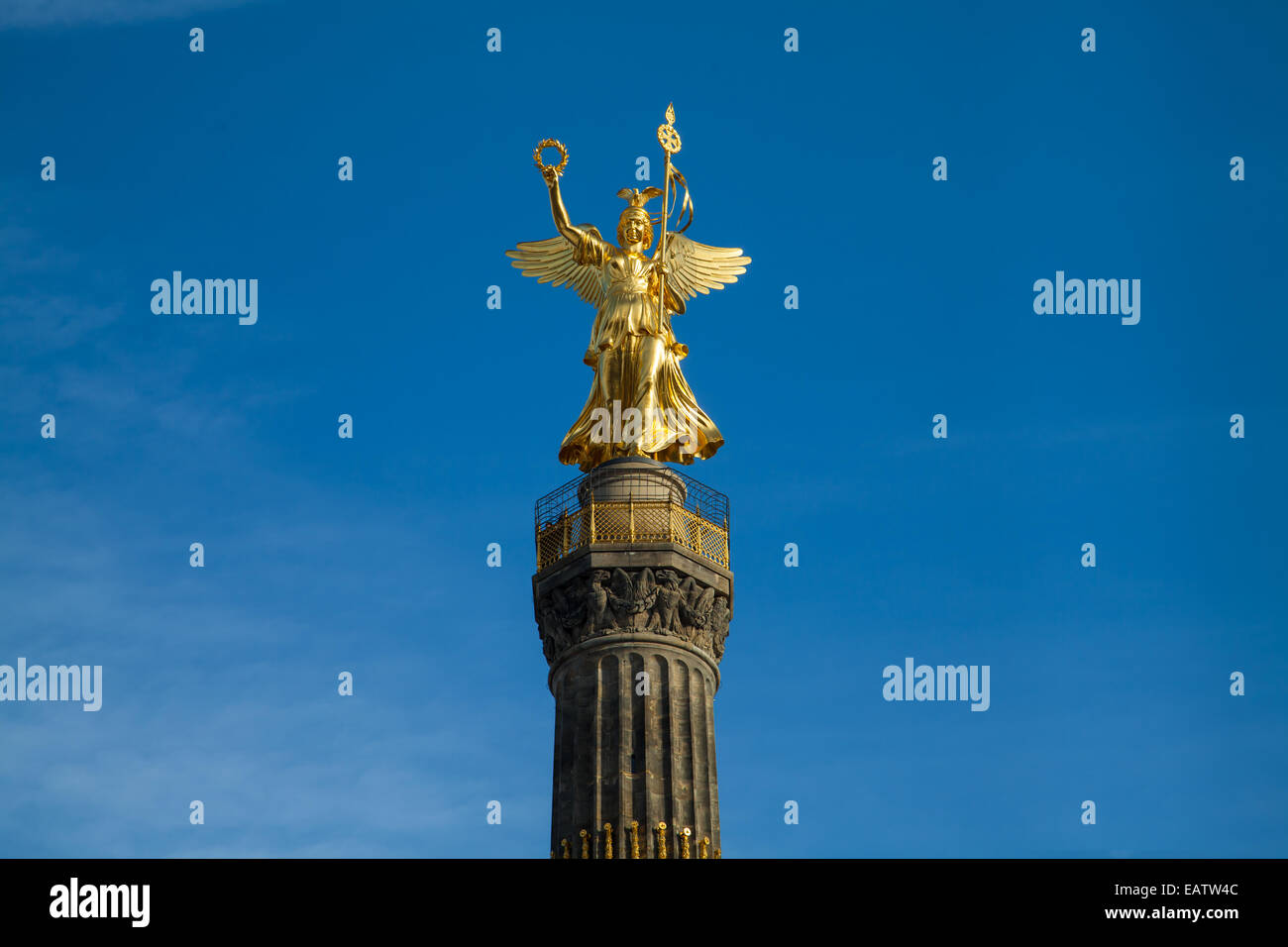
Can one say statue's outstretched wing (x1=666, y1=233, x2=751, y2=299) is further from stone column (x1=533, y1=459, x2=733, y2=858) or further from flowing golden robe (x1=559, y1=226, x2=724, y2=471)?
stone column (x1=533, y1=459, x2=733, y2=858)

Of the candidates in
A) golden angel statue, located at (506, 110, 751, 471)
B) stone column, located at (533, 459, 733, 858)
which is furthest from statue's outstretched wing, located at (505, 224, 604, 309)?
stone column, located at (533, 459, 733, 858)

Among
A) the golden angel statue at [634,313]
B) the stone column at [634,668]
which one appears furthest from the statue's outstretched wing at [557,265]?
the stone column at [634,668]

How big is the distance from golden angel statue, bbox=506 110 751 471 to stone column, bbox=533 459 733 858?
4.63ft

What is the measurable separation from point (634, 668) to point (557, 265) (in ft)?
44.3

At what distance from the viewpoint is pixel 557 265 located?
6338 cm

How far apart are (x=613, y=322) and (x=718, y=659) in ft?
32.2

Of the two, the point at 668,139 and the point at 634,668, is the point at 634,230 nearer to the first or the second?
the point at 668,139

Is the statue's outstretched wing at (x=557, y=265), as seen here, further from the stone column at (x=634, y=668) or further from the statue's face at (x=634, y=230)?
the stone column at (x=634, y=668)

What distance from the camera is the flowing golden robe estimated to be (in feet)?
195

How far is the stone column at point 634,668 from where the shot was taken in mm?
52844

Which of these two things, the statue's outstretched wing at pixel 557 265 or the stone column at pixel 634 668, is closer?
the stone column at pixel 634 668

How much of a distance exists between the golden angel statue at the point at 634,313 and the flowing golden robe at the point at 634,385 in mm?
26
